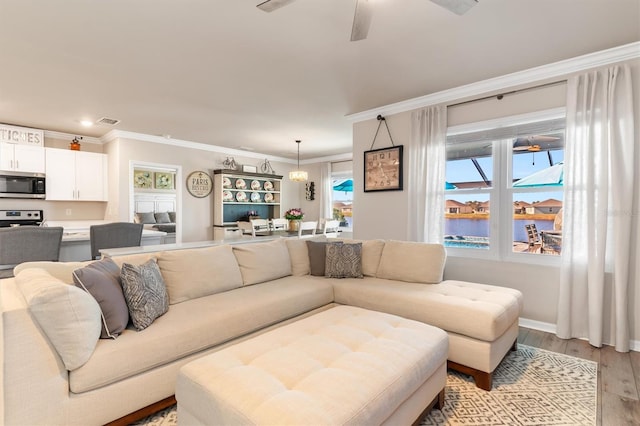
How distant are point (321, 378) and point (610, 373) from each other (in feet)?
7.67

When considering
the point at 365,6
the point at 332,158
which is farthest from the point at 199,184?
the point at 365,6

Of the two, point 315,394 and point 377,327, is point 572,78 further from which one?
point 315,394

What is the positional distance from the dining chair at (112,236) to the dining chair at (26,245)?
12.2 inches

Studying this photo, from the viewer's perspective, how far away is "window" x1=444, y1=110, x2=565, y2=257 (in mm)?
3105

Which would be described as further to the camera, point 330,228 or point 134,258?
point 330,228

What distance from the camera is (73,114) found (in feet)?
13.8

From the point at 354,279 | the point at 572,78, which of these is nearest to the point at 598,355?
the point at 354,279

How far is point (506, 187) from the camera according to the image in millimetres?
3355

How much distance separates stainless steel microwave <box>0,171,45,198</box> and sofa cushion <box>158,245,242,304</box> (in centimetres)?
390

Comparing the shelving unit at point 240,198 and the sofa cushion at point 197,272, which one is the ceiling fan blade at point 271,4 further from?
the shelving unit at point 240,198

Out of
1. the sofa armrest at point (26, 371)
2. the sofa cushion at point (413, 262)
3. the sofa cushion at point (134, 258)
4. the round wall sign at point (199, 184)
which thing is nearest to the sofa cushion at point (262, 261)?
the sofa cushion at point (134, 258)

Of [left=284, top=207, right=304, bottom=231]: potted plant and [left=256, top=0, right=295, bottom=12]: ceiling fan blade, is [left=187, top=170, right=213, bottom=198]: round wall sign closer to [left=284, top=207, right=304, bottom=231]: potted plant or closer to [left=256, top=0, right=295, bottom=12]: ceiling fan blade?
[left=284, top=207, right=304, bottom=231]: potted plant

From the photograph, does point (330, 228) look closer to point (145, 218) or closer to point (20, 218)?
point (145, 218)

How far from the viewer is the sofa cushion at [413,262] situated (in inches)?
114
